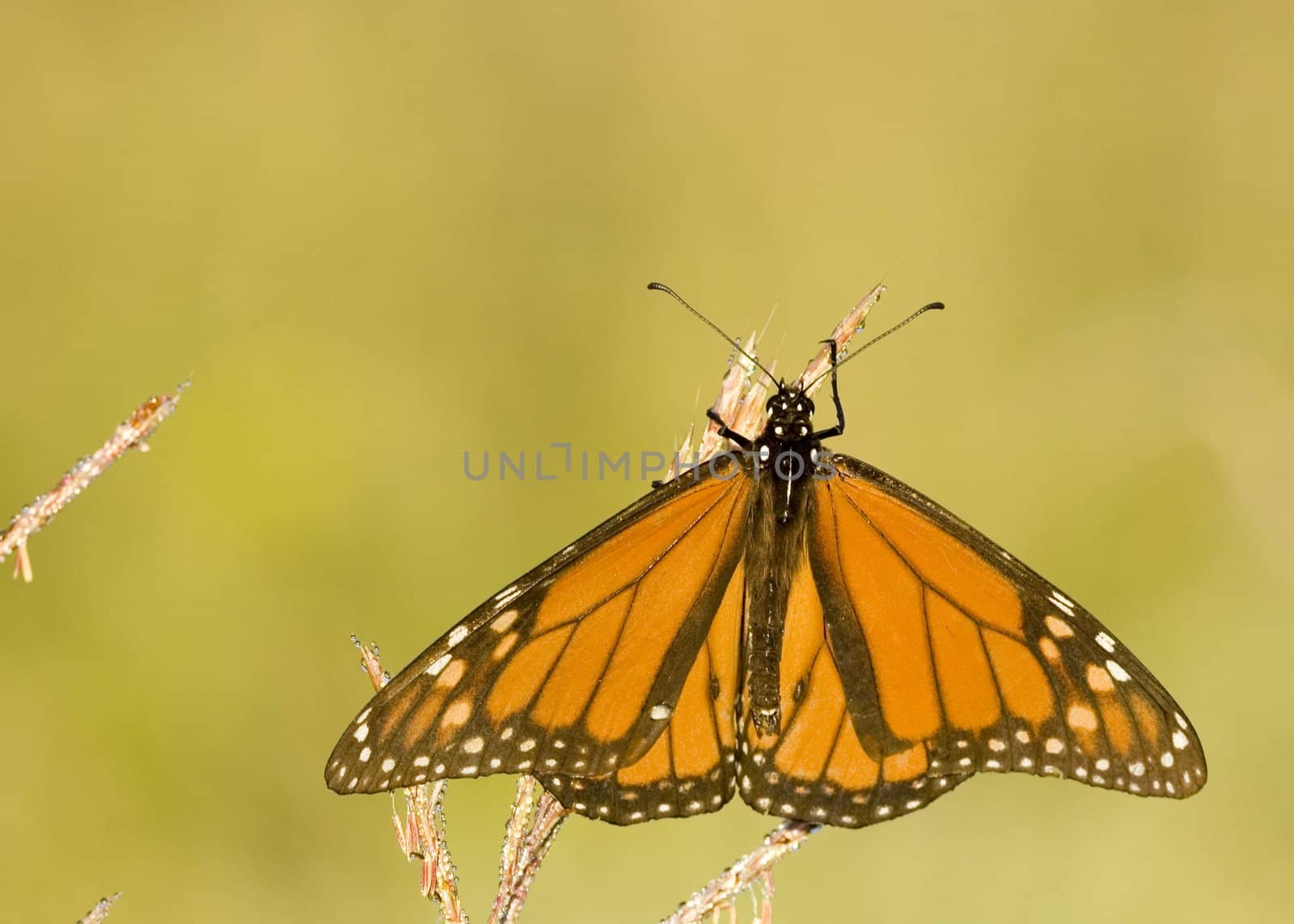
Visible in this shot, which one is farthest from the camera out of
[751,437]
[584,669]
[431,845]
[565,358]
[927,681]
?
[565,358]

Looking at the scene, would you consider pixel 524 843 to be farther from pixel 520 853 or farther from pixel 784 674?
pixel 784 674

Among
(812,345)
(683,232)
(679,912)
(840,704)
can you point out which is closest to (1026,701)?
(840,704)

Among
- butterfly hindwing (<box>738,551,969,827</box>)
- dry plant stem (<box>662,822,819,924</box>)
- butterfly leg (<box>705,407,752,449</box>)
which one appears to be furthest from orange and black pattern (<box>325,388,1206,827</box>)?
Result: dry plant stem (<box>662,822,819,924</box>)

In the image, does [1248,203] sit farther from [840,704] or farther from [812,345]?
[840,704]

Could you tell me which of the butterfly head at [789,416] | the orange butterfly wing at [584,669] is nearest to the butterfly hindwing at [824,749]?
the orange butterfly wing at [584,669]

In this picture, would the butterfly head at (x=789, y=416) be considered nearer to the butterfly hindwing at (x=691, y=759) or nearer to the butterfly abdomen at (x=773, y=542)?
the butterfly abdomen at (x=773, y=542)

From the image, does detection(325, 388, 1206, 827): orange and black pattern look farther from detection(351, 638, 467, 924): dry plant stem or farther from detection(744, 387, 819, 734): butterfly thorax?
detection(351, 638, 467, 924): dry plant stem

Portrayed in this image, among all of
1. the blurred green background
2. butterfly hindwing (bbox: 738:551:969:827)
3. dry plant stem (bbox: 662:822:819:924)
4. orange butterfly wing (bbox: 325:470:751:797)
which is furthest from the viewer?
the blurred green background

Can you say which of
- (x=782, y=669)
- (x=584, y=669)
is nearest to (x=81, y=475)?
(x=584, y=669)
